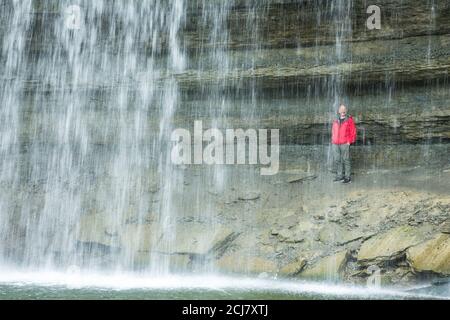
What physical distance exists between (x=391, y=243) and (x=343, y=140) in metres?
2.85

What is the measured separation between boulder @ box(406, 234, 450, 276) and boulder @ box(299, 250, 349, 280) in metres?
1.26

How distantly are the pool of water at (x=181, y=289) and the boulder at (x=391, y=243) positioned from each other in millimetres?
677

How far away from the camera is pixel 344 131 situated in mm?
14242

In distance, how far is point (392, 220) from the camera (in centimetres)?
1298

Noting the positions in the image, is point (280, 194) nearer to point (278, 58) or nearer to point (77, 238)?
point (278, 58)

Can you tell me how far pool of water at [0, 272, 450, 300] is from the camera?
35.6 ft

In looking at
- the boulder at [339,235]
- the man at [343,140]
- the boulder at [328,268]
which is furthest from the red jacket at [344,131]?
the boulder at [328,268]

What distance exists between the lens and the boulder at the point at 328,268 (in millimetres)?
12461

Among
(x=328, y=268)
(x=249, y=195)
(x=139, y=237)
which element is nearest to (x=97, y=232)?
(x=139, y=237)

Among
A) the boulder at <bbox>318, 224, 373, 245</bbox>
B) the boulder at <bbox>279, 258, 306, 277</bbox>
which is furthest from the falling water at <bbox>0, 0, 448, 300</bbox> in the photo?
the boulder at <bbox>279, 258, 306, 277</bbox>

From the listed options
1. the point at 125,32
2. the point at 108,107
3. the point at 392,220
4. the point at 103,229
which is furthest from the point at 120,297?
the point at 125,32

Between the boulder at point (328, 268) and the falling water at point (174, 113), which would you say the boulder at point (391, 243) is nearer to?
the boulder at point (328, 268)

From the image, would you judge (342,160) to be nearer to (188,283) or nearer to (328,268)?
(328,268)

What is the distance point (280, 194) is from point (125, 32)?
6.20 meters
